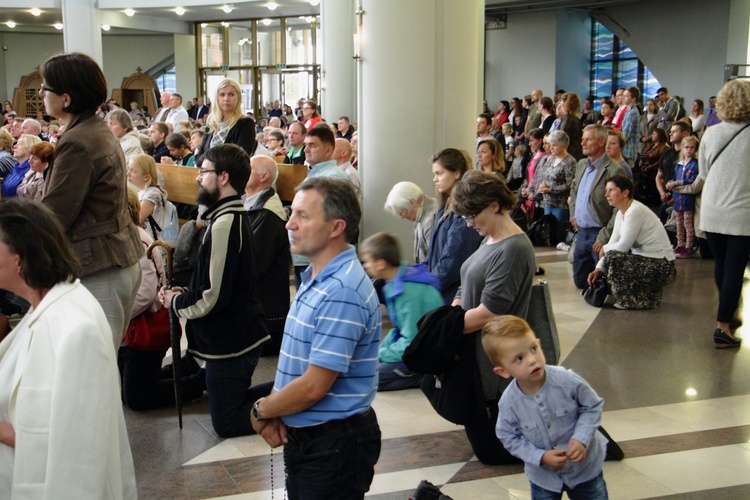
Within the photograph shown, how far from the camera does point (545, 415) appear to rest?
296 cm

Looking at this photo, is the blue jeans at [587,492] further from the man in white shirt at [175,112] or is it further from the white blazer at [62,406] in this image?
the man in white shirt at [175,112]

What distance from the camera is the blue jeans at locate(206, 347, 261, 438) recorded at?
422 centimetres

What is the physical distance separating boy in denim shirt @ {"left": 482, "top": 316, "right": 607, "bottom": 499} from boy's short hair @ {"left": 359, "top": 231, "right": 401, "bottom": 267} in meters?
1.25

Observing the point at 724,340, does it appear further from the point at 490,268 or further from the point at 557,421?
the point at 557,421

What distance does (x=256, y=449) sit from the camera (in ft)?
14.0

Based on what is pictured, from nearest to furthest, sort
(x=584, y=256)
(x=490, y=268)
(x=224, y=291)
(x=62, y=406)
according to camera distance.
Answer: (x=62, y=406) → (x=490, y=268) → (x=224, y=291) → (x=584, y=256)

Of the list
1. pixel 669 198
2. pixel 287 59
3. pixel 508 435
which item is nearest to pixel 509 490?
pixel 508 435

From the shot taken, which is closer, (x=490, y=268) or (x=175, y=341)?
(x=490, y=268)

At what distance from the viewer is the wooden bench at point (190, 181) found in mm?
7285

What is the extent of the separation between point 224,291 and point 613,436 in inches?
85.4

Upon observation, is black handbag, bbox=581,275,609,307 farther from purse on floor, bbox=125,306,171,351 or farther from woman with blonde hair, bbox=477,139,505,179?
purse on floor, bbox=125,306,171,351

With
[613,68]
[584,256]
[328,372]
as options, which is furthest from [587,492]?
[613,68]

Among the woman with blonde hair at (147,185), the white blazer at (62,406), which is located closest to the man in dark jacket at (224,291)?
the white blazer at (62,406)

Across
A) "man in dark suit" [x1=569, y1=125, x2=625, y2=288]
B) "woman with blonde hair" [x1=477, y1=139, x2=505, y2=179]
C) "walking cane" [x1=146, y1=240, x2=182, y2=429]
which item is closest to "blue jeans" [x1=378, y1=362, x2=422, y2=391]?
"walking cane" [x1=146, y1=240, x2=182, y2=429]
